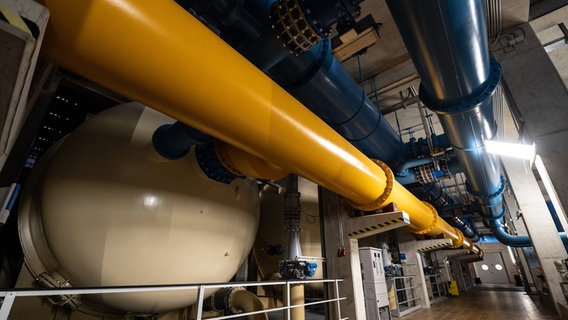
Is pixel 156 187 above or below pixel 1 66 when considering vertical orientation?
above

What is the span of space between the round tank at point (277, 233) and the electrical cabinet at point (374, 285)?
2.96ft

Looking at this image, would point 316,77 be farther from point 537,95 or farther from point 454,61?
point 537,95

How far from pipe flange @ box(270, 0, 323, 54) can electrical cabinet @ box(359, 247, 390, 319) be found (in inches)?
180

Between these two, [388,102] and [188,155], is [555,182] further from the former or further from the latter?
[188,155]

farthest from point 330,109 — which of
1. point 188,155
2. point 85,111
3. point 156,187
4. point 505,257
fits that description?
point 505,257

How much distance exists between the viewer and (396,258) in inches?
311

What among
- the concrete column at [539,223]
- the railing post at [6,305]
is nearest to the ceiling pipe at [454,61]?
the railing post at [6,305]

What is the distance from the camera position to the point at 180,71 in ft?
4.02

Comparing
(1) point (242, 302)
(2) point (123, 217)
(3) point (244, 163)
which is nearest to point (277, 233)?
(1) point (242, 302)

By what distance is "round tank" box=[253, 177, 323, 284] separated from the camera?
503 cm

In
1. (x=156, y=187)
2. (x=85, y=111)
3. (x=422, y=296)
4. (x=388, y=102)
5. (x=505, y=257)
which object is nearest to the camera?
(x=156, y=187)

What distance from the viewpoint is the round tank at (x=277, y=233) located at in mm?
5027

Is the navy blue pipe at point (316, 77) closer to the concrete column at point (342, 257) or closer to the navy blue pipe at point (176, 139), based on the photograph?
the navy blue pipe at point (176, 139)

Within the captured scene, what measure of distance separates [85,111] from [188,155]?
265 cm
